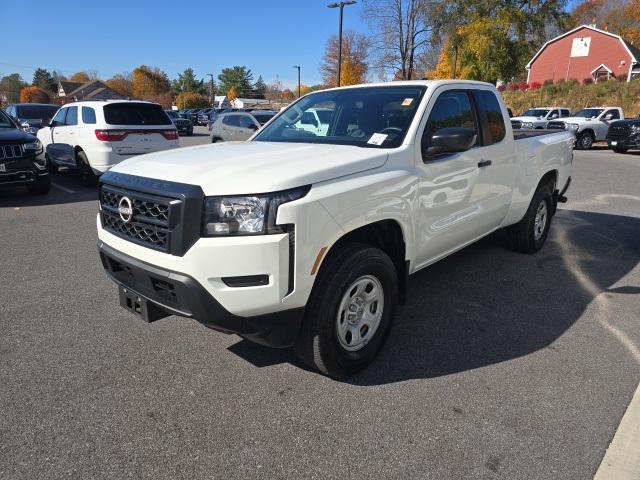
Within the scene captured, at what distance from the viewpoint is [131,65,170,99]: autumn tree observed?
3533 inches

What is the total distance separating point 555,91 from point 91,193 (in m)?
40.5

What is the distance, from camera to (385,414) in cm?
261

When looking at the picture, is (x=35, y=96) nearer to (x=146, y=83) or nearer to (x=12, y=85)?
(x=146, y=83)

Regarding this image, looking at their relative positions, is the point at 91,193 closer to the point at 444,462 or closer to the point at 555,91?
the point at 444,462

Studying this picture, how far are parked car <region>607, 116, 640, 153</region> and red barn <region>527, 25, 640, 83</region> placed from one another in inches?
1379

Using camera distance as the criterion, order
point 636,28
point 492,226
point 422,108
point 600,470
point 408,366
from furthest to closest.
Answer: point 636,28 → point 492,226 → point 422,108 → point 408,366 → point 600,470

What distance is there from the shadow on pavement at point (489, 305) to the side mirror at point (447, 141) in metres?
1.39

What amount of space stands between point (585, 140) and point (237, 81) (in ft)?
353

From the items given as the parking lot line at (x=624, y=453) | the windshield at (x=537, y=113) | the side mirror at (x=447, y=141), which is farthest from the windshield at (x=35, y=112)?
the windshield at (x=537, y=113)

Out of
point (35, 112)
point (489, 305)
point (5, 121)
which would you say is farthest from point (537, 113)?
point (5, 121)

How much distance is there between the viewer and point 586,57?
52219 mm

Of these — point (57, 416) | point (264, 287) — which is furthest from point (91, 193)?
point (264, 287)

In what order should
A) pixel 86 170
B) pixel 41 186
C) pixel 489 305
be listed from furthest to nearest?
1. pixel 86 170
2. pixel 41 186
3. pixel 489 305

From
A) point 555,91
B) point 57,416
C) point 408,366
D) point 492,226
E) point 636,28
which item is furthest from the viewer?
point 636,28
